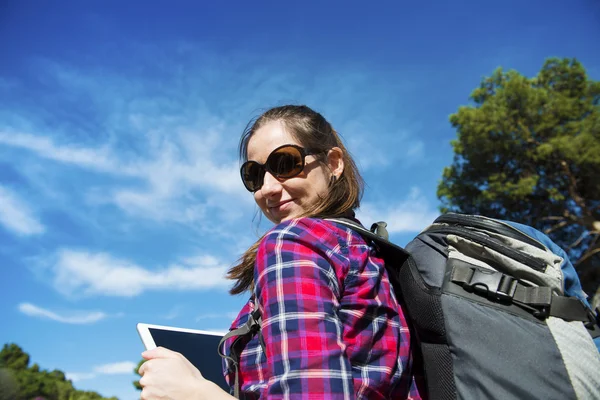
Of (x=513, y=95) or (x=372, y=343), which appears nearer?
(x=372, y=343)

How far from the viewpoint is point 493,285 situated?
1.22 meters

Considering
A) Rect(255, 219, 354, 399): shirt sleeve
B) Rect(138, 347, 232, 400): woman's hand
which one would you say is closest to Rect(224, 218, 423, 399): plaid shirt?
Rect(255, 219, 354, 399): shirt sleeve

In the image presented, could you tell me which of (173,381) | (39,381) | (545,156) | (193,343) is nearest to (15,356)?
(39,381)

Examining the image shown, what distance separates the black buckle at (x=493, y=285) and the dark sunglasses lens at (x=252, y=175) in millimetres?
867

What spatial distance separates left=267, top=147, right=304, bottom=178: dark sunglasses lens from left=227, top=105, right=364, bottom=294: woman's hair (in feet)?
0.25

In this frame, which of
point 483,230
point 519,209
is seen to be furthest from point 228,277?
point 519,209

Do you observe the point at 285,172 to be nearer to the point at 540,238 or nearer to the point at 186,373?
the point at 186,373

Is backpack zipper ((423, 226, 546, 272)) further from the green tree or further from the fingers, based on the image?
the green tree

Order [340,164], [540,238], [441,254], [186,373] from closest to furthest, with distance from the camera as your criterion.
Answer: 1. [186,373]
2. [441,254]
3. [540,238]
4. [340,164]

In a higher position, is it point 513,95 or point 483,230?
point 513,95

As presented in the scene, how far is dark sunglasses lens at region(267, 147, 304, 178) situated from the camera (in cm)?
170

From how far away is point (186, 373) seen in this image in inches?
48.6

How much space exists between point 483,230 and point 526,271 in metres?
0.20

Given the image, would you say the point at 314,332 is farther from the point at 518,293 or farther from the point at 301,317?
the point at 518,293
